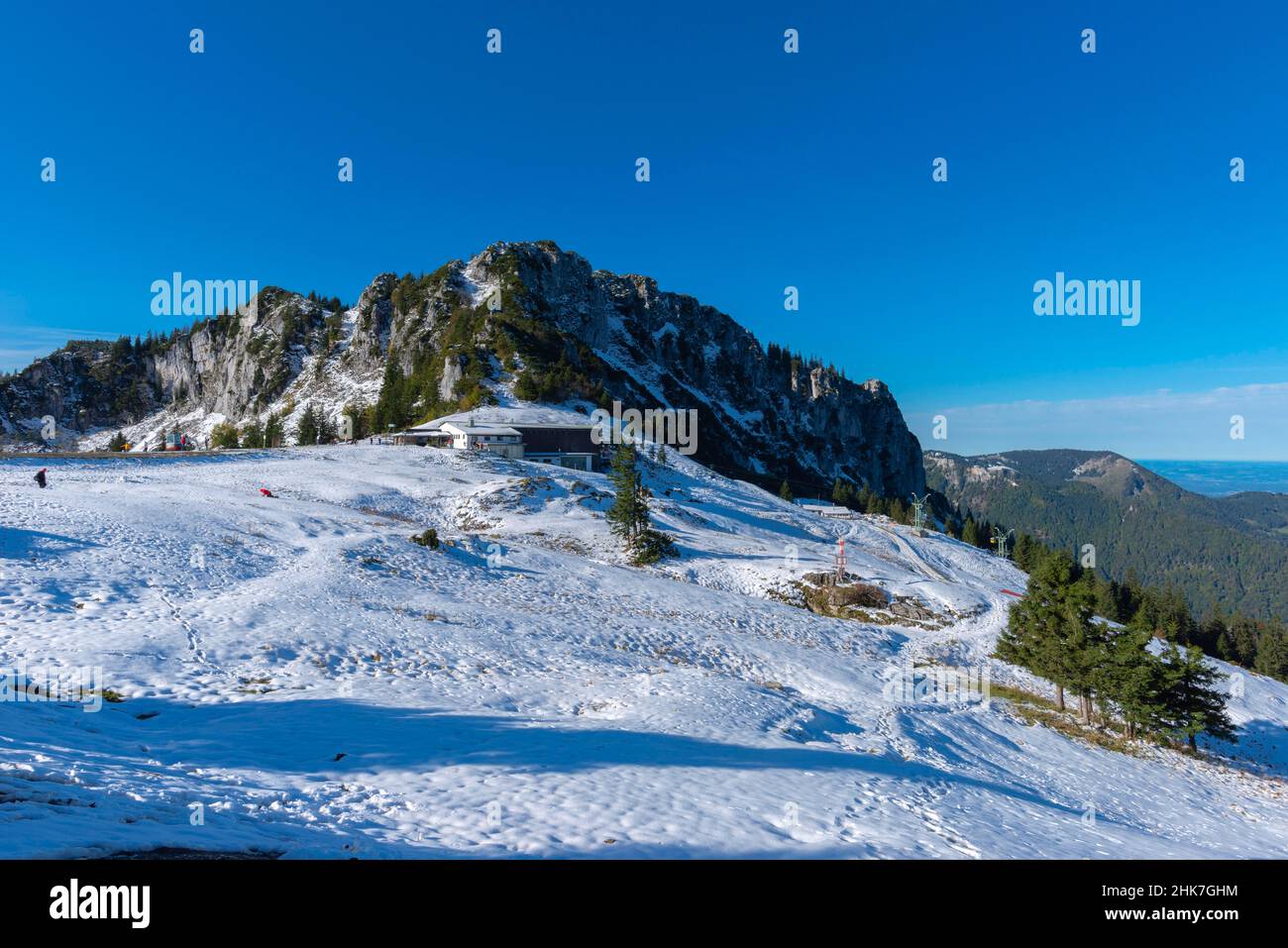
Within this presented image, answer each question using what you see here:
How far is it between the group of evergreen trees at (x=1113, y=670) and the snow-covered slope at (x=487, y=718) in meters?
Answer: 2.07

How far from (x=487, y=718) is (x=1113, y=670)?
2887 centimetres

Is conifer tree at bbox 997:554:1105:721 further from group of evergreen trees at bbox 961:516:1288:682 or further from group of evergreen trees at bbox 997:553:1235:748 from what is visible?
Answer: group of evergreen trees at bbox 961:516:1288:682

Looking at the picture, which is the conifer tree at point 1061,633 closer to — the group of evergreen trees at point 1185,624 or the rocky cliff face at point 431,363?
the group of evergreen trees at point 1185,624

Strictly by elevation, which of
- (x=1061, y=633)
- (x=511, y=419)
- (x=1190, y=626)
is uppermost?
(x=511, y=419)

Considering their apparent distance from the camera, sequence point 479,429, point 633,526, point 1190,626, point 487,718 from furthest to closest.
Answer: point 1190,626, point 479,429, point 633,526, point 487,718

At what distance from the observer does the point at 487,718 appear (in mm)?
14844

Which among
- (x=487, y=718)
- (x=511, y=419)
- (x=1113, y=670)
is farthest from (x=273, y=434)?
(x=1113, y=670)

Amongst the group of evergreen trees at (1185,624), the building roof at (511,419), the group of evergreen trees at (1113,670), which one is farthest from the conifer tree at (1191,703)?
the building roof at (511,419)

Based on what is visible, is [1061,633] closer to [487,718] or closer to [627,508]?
[627,508]

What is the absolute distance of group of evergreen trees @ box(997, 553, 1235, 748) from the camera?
88.5 feet

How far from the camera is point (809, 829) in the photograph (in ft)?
33.0

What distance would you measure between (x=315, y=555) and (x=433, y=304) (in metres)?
124

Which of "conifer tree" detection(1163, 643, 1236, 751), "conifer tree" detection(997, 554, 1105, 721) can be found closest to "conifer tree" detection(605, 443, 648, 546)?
"conifer tree" detection(997, 554, 1105, 721)
